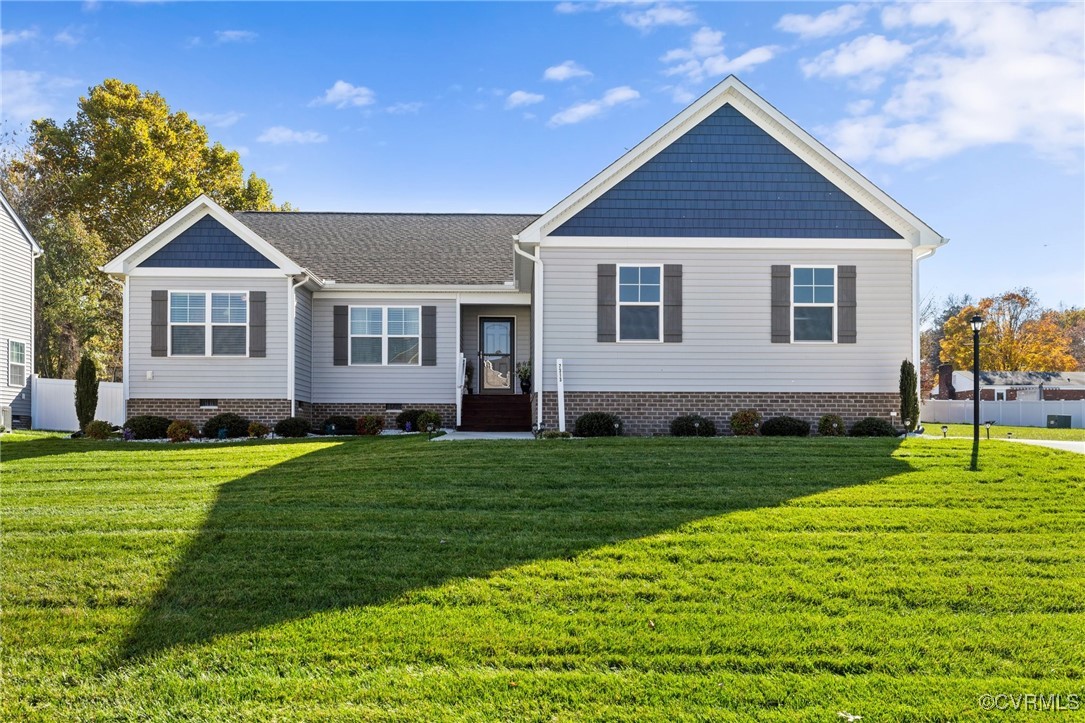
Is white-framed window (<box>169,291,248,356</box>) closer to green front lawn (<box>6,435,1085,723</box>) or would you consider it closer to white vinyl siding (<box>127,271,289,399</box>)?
white vinyl siding (<box>127,271,289,399</box>)

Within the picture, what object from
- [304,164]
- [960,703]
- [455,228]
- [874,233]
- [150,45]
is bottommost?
[960,703]

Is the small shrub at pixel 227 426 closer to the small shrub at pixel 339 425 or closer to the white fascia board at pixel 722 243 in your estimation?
the small shrub at pixel 339 425

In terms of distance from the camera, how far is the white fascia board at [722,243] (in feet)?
48.7

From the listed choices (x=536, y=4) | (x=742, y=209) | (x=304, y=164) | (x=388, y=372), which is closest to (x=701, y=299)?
(x=742, y=209)

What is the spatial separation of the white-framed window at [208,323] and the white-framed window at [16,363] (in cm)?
885

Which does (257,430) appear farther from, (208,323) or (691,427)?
(691,427)

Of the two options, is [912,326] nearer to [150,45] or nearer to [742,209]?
[742,209]

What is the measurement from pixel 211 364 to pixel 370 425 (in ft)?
11.6

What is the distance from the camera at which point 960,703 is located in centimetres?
457

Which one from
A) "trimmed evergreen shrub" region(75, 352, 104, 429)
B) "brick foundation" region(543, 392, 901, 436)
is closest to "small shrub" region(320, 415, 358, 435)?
"trimmed evergreen shrub" region(75, 352, 104, 429)

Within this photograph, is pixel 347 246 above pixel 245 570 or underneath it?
above

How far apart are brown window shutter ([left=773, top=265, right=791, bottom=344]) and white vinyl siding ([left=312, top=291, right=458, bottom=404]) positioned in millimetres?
7437

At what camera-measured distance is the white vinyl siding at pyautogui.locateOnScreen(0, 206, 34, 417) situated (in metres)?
22.5

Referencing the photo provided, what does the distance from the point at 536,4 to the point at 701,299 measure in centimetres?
612
